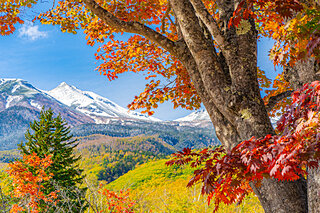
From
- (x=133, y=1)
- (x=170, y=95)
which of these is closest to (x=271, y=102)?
(x=170, y=95)

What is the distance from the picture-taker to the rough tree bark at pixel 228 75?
2.07 meters

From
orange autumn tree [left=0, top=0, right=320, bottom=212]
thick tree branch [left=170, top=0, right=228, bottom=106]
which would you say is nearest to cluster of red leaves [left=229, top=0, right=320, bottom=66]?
orange autumn tree [left=0, top=0, right=320, bottom=212]

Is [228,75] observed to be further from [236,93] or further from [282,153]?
[282,153]

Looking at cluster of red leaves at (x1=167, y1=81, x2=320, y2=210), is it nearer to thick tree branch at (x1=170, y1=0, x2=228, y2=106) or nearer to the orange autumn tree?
the orange autumn tree

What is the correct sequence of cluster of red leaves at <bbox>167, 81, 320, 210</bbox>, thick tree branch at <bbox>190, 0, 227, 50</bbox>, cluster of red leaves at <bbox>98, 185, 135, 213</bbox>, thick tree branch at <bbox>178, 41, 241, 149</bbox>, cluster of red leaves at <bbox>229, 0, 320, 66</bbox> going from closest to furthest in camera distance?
cluster of red leaves at <bbox>167, 81, 320, 210</bbox>, cluster of red leaves at <bbox>229, 0, 320, 66</bbox>, thick tree branch at <bbox>178, 41, 241, 149</bbox>, thick tree branch at <bbox>190, 0, 227, 50</bbox>, cluster of red leaves at <bbox>98, 185, 135, 213</bbox>

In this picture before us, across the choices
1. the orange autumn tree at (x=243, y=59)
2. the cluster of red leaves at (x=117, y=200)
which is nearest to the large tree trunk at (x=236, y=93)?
the orange autumn tree at (x=243, y=59)

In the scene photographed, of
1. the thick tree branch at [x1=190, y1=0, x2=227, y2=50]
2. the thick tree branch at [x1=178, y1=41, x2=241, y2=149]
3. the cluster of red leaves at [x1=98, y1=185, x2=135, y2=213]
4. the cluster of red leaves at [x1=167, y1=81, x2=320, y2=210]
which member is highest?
the thick tree branch at [x1=190, y1=0, x2=227, y2=50]

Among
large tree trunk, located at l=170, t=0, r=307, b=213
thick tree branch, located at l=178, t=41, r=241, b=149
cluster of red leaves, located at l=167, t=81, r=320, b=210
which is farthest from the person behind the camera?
thick tree branch, located at l=178, t=41, r=241, b=149

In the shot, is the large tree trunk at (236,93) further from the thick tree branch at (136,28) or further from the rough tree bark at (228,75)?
the thick tree branch at (136,28)

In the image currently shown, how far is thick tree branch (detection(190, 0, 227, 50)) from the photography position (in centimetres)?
263

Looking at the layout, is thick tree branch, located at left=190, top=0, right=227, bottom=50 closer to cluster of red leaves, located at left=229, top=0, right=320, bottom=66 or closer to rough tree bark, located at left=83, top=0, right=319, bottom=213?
rough tree bark, located at left=83, top=0, right=319, bottom=213

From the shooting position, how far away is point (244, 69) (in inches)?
97.7

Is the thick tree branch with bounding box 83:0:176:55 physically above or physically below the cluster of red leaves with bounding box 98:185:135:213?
above

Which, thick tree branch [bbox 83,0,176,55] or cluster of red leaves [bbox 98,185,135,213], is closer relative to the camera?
thick tree branch [bbox 83,0,176,55]
